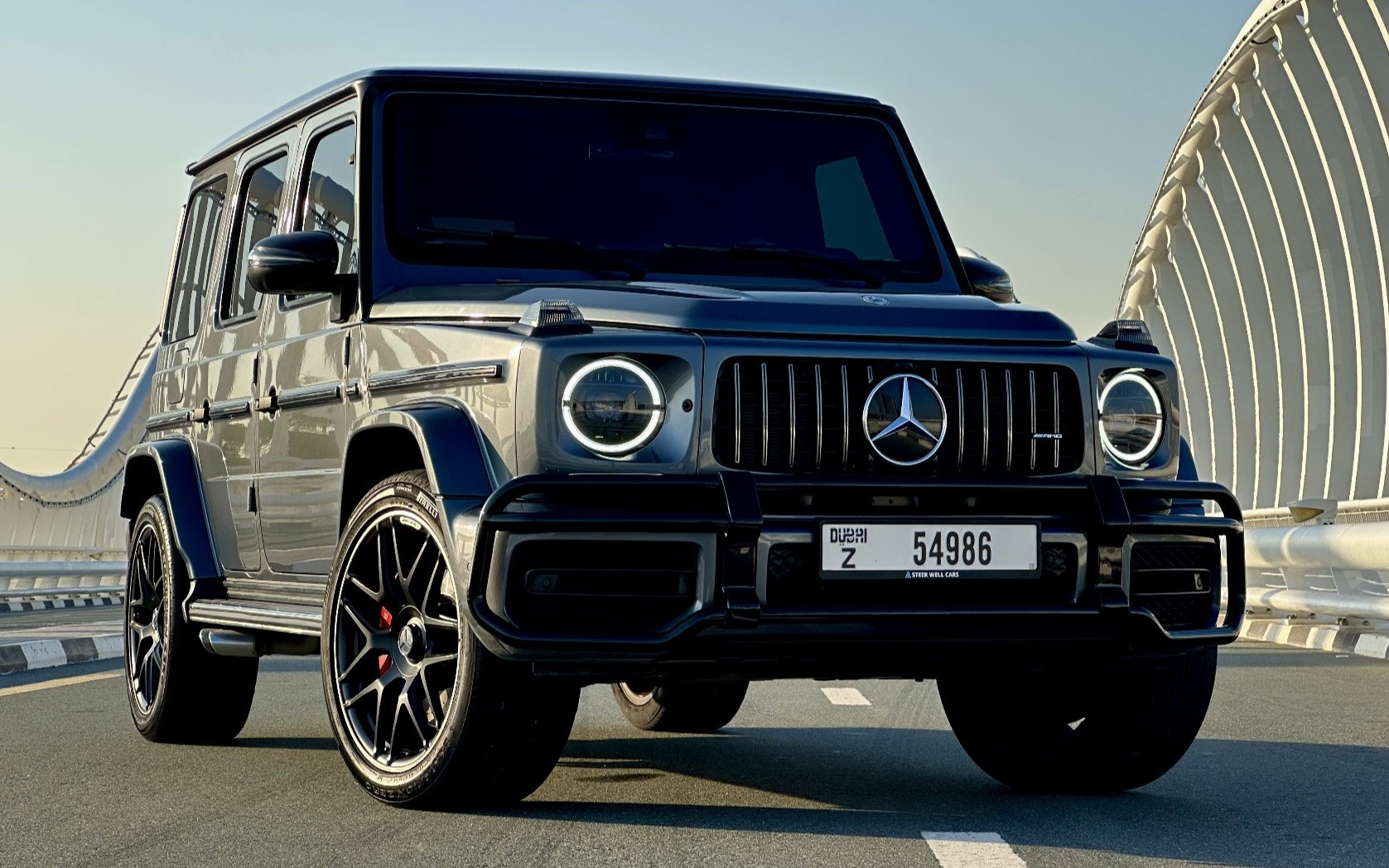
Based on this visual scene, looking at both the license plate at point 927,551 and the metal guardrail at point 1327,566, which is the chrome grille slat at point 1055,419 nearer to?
the license plate at point 927,551

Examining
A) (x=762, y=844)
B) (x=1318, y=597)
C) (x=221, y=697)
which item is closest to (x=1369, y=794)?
(x=762, y=844)

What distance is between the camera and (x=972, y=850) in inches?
200

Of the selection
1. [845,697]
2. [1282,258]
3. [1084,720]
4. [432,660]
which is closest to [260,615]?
[432,660]

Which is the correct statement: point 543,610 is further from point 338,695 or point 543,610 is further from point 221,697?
point 221,697

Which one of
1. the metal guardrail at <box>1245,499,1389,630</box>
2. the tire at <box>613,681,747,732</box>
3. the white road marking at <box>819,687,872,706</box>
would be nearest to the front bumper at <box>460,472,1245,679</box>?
the tire at <box>613,681,747,732</box>

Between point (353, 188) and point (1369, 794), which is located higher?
point (353, 188)

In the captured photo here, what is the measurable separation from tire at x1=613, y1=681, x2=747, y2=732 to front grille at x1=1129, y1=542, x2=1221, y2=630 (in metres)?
2.76

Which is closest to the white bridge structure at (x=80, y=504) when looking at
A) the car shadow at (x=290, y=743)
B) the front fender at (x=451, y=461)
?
the car shadow at (x=290, y=743)

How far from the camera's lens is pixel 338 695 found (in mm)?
6004

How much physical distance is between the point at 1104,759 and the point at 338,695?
2.30m

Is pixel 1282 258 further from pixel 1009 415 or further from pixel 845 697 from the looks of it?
pixel 1009 415

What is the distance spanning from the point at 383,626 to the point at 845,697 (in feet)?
15.9

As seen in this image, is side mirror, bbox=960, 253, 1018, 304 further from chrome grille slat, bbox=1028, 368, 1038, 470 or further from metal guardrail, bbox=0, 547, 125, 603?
metal guardrail, bbox=0, 547, 125, 603

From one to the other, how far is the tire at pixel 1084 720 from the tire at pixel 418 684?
1302 mm
